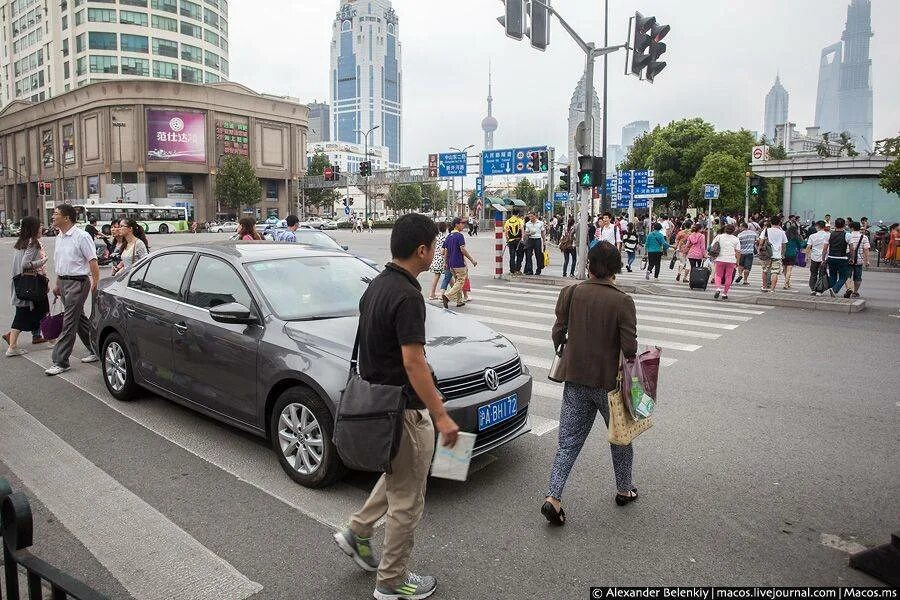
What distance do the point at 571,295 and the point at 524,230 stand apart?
49.2 ft

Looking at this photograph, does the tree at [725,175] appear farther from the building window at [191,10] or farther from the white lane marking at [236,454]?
the building window at [191,10]

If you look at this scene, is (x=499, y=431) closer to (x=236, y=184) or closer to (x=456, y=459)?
(x=456, y=459)

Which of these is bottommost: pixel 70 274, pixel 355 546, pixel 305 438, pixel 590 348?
pixel 355 546

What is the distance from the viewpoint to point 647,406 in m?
3.83

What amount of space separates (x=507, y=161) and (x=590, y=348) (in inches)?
1520

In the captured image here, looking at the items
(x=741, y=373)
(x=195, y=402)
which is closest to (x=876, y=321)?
(x=741, y=373)

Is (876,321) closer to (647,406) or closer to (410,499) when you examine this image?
(647,406)

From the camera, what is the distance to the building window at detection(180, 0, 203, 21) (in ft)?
245

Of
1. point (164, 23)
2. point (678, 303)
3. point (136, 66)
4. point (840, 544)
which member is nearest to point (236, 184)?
point (136, 66)

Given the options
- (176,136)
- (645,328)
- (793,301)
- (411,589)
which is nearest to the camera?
(411,589)

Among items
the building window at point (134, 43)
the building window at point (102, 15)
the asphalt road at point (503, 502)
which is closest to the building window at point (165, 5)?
the building window at point (134, 43)

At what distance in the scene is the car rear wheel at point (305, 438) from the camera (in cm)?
408

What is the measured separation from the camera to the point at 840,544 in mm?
3570

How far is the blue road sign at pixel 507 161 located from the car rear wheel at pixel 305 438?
36.2m
